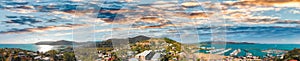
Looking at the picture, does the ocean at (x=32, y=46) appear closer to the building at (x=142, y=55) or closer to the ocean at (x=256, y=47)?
the building at (x=142, y=55)

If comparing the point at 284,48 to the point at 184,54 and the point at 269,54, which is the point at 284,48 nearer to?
the point at 269,54

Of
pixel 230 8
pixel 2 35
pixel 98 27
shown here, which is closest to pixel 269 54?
pixel 230 8

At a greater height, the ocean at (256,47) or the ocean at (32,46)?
the ocean at (256,47)

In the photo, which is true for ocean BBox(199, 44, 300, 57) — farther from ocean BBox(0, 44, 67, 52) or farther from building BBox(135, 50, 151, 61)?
ocean BBox(0, 44, 67, 52)

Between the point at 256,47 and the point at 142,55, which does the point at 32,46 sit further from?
the point at 256,47

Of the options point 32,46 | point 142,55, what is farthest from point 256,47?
point 32,46

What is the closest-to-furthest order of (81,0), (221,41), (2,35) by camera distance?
(221,41) < (81,0) < (2,35)

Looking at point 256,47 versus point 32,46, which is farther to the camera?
point 32,46

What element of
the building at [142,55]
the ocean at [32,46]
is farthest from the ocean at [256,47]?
the ocean at [32,46]

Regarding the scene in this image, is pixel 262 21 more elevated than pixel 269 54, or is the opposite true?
pixel 262 21

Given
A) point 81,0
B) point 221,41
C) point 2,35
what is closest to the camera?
point 221,41

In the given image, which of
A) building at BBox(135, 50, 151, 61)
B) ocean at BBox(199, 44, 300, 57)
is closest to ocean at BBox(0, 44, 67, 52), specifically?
building at BBox(135, 50, 151, 61)
